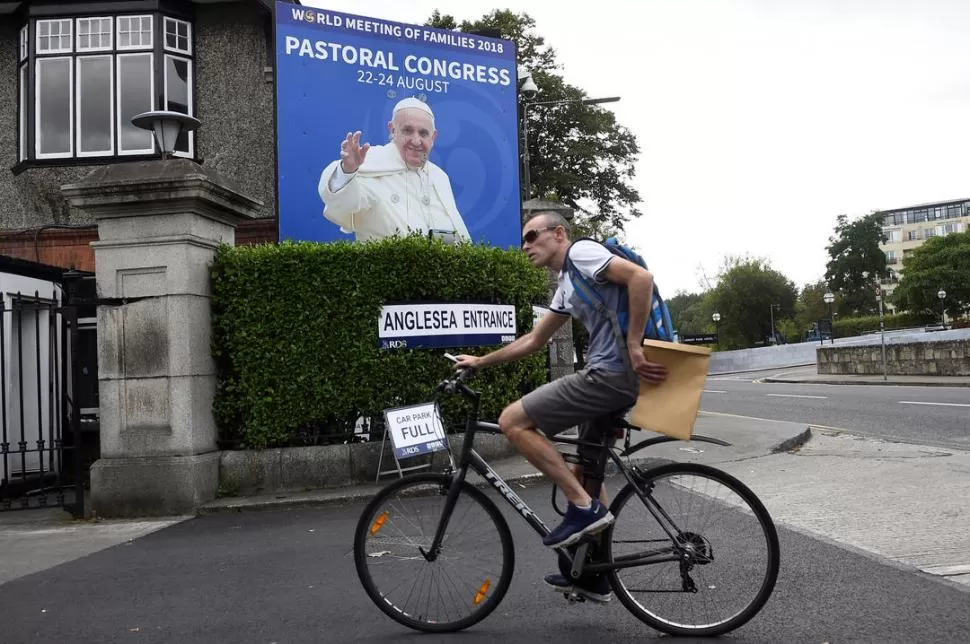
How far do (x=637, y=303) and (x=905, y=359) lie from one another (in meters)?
30.0

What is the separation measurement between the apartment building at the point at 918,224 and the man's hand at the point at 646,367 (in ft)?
455

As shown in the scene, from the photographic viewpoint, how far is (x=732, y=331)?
95.1m

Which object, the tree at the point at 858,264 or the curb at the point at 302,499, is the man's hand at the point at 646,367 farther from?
the tree at the point at 858,264

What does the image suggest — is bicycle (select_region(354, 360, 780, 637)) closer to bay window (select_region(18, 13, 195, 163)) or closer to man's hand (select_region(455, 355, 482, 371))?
man's hand (select_region(455, 355, 482, 371))

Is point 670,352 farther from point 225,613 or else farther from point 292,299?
point 292,299

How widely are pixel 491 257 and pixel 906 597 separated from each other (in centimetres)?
608

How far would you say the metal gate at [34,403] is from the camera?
860cm

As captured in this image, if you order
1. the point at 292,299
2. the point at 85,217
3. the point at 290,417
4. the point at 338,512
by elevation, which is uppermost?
the point at 85,217

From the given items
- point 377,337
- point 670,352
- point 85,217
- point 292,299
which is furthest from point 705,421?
point 85,217

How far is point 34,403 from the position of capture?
945 cm

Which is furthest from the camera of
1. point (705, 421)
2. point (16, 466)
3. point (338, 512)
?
point (705, 421)

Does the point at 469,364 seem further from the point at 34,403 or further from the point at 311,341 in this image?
the point at 34,403

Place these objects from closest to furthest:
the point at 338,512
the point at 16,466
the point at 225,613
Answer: the point at 225,613, the point at 338,512, the point at 16,466

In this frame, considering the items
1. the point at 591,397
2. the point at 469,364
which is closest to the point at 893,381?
the point at 591,397
